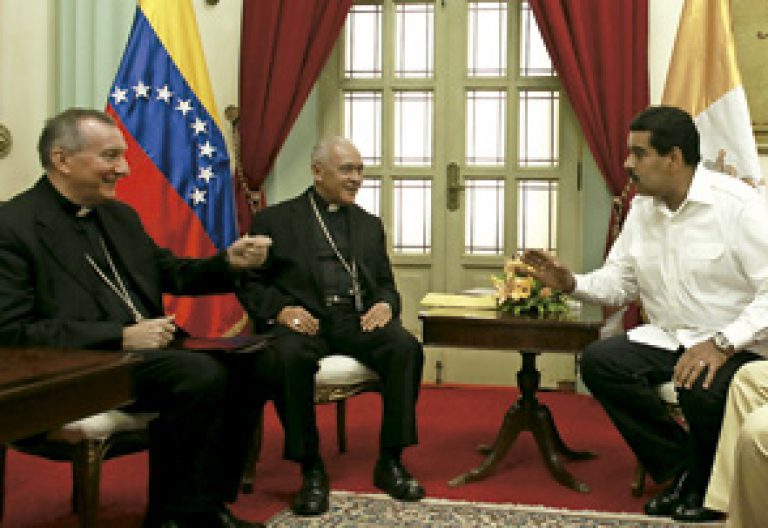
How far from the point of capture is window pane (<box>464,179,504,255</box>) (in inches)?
228

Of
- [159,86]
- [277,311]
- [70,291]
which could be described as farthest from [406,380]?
[159,86]

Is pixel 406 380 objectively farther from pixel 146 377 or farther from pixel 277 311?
pixel 146 377

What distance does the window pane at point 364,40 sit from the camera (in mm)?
5848

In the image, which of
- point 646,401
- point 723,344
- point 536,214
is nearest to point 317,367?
point 646,401

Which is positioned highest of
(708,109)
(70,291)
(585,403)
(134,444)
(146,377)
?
(708,109)

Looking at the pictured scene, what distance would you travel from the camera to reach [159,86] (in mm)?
4801

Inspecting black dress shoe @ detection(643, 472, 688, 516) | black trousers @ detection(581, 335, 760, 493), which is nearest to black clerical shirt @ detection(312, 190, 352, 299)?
black trousers @ detection(581, 335, 760, 493)

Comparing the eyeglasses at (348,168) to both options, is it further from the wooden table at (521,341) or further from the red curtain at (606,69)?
the red curtain at (606,69)

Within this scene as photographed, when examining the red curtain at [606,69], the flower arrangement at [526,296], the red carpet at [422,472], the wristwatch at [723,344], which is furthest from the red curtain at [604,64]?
the wristwatch at [723,344]

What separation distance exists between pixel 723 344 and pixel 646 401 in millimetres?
375

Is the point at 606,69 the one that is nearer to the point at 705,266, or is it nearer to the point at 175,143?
the point at 705,266

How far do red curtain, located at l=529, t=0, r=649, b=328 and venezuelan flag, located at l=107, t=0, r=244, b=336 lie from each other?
2023 mm

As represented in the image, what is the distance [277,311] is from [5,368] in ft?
5.83

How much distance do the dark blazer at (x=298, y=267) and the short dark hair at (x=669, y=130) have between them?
4.18 ft
